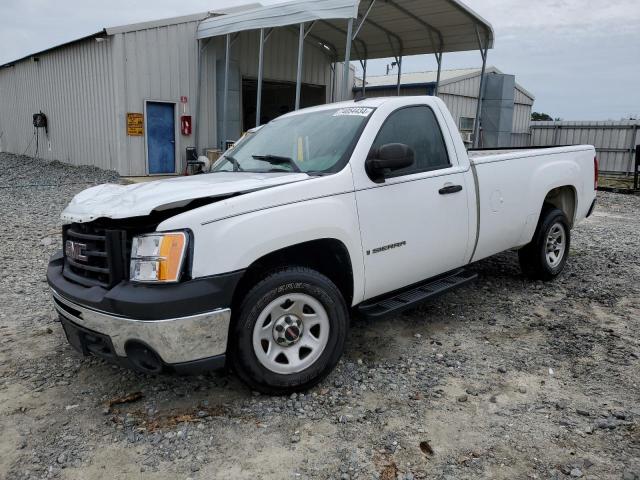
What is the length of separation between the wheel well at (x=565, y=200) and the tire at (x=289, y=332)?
363 cm

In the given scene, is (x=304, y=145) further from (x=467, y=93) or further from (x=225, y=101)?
(x=467, y=93)

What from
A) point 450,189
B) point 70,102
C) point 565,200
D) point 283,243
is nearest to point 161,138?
point 70,102

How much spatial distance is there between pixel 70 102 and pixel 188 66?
442 cm

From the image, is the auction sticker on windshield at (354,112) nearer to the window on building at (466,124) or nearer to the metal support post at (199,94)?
the metal support post at (199,94)

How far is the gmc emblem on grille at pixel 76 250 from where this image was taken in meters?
3.21

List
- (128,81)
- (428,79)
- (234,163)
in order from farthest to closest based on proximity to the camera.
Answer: (428,79)
(128,81)
(234,163)

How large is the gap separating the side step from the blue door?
12.5 meters

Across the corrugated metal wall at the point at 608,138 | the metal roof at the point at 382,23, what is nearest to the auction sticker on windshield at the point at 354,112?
the metal roof at the point at 382,23

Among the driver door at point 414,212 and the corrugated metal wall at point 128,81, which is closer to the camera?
the driver door at point 414,212

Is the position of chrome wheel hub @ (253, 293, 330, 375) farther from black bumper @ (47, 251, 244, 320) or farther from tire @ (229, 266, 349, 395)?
black bumper @ (47, 251, 244, 320)

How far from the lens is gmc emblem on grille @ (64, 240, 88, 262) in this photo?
10.5 ft

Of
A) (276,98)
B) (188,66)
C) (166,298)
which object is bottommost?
A: (166,298)

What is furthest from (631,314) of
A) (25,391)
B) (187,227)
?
(25,391)

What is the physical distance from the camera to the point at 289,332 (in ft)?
10.8
